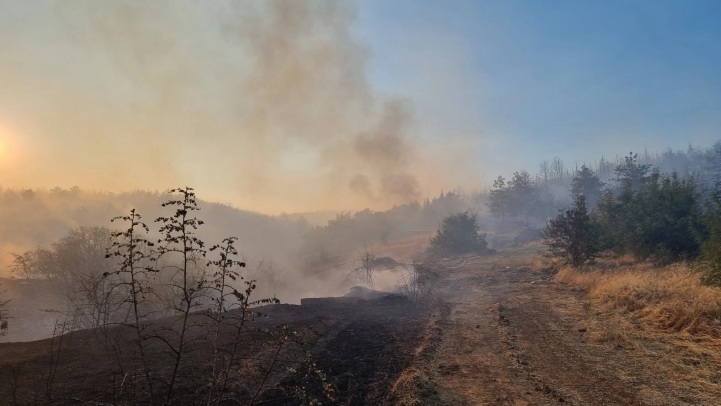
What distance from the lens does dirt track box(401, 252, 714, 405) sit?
23.0ft

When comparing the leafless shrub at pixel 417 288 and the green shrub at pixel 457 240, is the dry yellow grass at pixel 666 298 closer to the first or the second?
the leafless shrub at pixel 417 288

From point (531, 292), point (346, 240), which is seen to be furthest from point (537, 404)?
point (346, 240)

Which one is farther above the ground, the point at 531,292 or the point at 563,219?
the point at 563,219

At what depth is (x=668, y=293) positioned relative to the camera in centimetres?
1257

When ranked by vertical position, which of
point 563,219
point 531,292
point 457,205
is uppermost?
point 457,205

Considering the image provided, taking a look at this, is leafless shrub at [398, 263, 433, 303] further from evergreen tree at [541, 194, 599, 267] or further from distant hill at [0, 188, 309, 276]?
distant hill at [0, 188, 309, 276]

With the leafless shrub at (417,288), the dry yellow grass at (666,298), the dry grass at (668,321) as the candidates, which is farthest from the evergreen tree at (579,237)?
the leafless shrub at (417,288)

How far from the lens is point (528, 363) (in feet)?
28.8

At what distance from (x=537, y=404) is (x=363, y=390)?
318 centimetres

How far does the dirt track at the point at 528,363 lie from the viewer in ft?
23.0

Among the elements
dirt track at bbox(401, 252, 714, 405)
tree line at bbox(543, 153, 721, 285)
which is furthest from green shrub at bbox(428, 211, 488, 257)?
dirt track at bbox(401, 252, 714, 405)

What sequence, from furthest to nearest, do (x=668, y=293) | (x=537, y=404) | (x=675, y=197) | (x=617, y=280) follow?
(x=675, y=197), (x=617, y=280), (x=668, y=293), (x=537, y=404)

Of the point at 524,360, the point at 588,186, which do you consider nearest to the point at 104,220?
the point at 524,360

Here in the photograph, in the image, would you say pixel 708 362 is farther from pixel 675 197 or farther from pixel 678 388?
pixel 675 197
